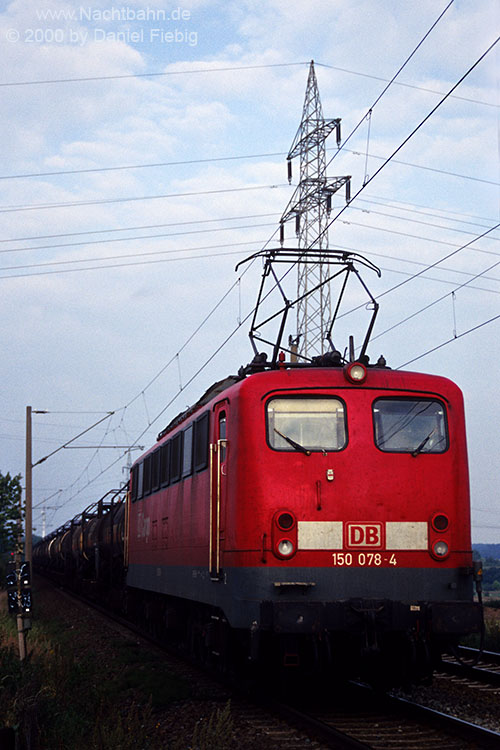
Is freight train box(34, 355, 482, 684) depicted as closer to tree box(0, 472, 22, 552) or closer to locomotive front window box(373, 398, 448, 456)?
locomotive front window box(373, 398, 448, 456)

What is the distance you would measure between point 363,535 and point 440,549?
2.80ft

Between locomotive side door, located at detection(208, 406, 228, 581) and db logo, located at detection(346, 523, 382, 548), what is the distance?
60.7 inches

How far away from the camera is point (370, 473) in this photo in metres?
9.96

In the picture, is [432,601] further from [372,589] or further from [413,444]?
[413,444]

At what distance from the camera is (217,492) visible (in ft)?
34.8

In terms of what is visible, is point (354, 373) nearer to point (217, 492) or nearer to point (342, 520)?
point (342, 520)

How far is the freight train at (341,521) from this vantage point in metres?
9.50

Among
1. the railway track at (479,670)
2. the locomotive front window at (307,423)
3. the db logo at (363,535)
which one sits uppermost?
the locomotive front window at (307,423)

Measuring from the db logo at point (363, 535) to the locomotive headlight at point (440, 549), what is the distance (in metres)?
0.60

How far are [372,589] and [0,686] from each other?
4188 mm

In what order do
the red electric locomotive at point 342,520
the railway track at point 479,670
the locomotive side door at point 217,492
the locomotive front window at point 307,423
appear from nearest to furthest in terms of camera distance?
1. the red electric locomotive at point 342,520
2. the locomotive front window at point 307,423
3. the locomotive side door at point 217,492
4. the railway track at point 479,670

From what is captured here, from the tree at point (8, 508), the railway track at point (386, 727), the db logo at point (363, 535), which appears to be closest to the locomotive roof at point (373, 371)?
the db logo at point (363, 535)

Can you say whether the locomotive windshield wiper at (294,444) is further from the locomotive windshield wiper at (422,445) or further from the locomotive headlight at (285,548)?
the locomotive windshield wiper at (422,445)

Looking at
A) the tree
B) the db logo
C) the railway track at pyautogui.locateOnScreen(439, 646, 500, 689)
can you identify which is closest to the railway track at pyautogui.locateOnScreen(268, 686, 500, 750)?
the railway track at pyautogui.locateOnScreen(439, 646, 500, 689)
